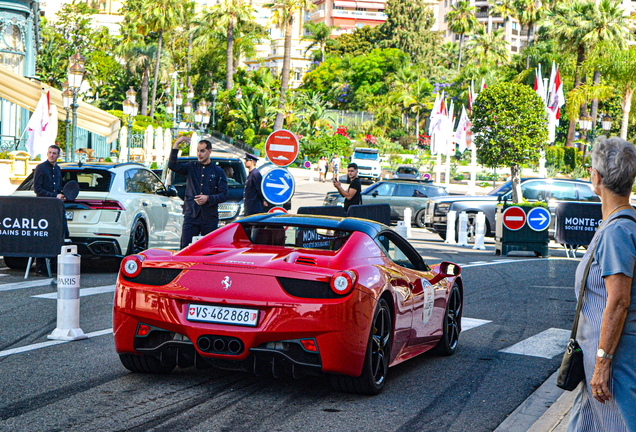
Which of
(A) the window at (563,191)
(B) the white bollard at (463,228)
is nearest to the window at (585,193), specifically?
(A) the window at (563,191)

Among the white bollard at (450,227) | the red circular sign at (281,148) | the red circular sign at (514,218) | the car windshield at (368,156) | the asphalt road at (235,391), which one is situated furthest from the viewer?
the car windshield at (368,156)

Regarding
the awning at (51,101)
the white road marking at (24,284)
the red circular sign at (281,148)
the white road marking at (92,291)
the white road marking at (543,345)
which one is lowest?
the white road marking at (543,345)

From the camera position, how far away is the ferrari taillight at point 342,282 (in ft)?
17.9

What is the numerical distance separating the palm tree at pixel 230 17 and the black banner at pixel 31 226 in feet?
230

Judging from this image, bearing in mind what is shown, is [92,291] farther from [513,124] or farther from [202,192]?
[513,124]

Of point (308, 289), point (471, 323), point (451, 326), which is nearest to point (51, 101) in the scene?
point (471, 323)

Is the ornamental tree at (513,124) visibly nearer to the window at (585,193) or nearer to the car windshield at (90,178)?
the window at (585,193)

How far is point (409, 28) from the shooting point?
370 ft

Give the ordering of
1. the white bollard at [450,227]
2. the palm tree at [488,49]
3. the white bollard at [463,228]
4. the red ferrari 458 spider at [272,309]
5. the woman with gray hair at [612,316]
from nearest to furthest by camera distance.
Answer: the woman with gray hair at [612,316] → the red ferrari 458 spider at [272,309] → the white bollard at [463,228] → the white bollard at [450,227] → the palm tree at [488,49]

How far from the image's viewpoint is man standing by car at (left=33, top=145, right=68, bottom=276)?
12227 mm

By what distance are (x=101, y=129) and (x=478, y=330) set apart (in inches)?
773

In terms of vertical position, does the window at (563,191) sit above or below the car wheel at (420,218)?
above

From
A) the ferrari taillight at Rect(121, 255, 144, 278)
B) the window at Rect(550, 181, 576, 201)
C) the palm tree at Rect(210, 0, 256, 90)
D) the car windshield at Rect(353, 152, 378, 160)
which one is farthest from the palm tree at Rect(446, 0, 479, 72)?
the ferrari taillight at Rect(121, 255, 144, 278)

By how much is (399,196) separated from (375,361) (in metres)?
22.5
